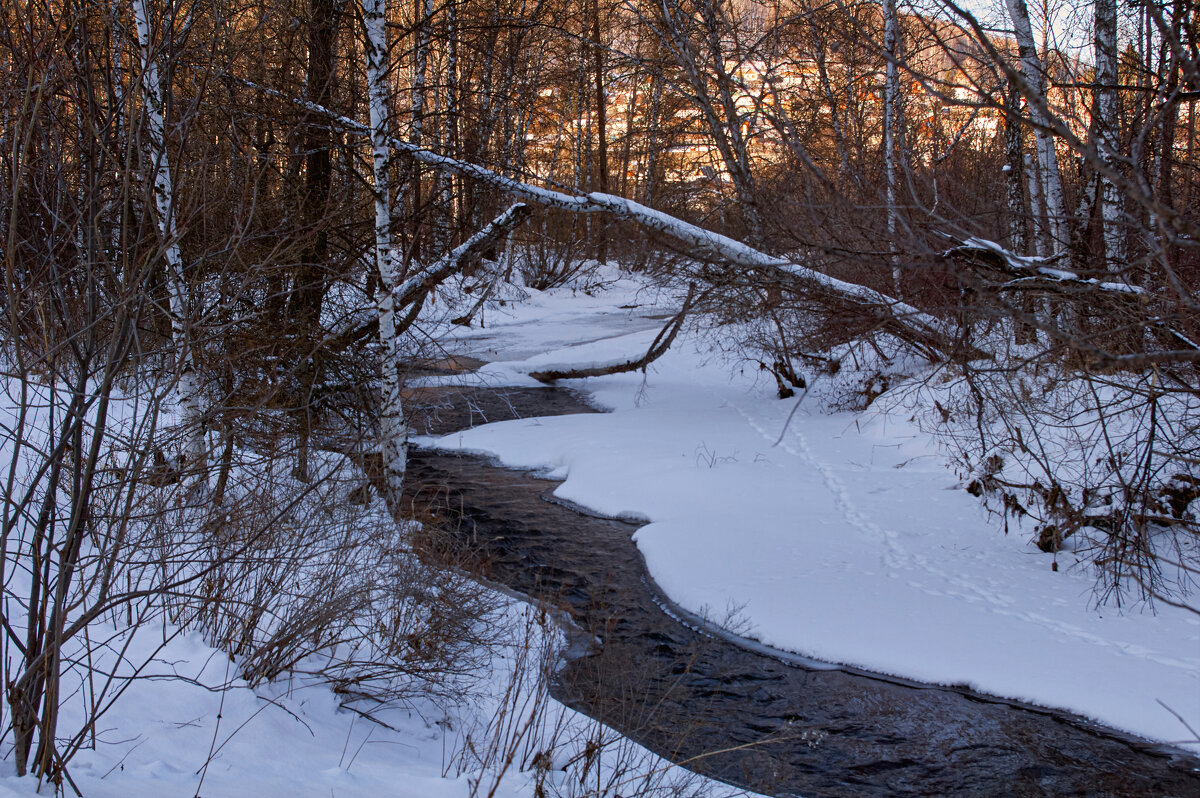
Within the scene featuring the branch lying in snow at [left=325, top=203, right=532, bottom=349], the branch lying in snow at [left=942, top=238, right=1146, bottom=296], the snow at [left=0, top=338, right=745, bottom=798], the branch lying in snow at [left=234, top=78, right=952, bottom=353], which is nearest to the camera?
the branch lying in snow at [left=942, top=238, right=1146, bottom=296]

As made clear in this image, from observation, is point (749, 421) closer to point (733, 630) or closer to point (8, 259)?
point (733, 630)

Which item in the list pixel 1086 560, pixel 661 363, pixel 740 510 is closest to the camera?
pixel 1086 560

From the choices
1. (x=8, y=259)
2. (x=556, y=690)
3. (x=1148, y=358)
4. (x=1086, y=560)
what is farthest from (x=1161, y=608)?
(x=8, y=259)

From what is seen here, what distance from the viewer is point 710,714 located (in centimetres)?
497

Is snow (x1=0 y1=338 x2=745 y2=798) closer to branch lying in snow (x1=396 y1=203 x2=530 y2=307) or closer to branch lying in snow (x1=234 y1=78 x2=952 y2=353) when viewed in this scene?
branch lying in snow (x1=234 y1=78 x2=952 y2=353)

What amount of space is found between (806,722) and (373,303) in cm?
651

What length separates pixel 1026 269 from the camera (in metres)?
3.04

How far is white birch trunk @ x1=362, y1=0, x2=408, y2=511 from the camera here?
7.50 meters

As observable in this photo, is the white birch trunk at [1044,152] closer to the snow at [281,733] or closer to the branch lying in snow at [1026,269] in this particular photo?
the branch lying in snow at [1026,269]

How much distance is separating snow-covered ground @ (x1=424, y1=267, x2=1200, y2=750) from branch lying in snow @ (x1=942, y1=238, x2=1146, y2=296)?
47.1 inches

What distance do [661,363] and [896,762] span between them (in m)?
13.3

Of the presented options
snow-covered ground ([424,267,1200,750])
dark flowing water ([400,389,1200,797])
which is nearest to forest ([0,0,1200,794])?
snow-covered ground ([424,267,1200,750])

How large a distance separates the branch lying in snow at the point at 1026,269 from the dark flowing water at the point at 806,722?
234 centimetres

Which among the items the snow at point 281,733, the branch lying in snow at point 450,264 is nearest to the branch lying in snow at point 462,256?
the branch lying in snow at point 450,264
